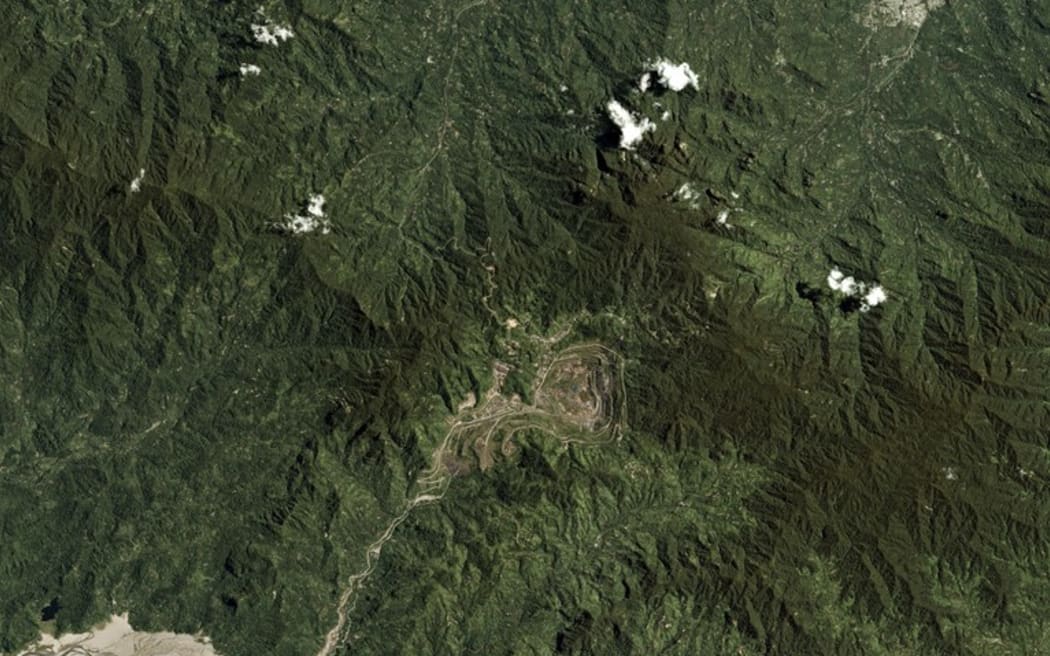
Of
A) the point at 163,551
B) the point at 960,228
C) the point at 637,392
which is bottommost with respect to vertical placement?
the point at 163,551

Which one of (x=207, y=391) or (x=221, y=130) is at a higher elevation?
(x=221, y=130)

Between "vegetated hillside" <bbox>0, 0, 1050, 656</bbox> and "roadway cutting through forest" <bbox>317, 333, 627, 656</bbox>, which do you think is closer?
"vegetated hillside" <bbox>0, 0, 1050, 656</bbox>

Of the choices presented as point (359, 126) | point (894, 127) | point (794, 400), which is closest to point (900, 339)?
point (794, 400)

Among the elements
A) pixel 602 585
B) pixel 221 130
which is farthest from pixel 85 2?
pixel 602 585

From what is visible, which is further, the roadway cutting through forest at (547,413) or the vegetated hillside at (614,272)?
the roadway cutting through forest at (547,413)

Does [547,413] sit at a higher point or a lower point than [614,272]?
lower

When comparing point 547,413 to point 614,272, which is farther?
point 547,413

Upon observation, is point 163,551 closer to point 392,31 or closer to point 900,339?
point 392,31
